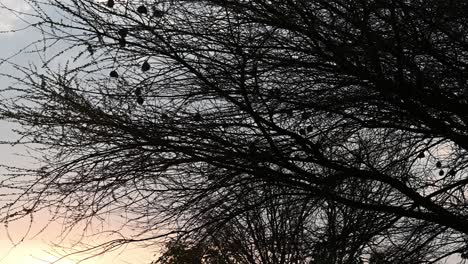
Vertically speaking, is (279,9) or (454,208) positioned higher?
(279,9)

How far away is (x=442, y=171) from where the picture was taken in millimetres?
6848

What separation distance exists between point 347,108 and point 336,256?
4.90 feet

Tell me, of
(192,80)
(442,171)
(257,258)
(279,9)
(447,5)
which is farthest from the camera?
(257,258)

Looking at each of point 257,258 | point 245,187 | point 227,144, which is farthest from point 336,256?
point 257,258

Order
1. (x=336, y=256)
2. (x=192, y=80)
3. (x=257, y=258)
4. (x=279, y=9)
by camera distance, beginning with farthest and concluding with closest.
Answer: (x=257, y=258) → (x=336, y=256) → (x=192, y=80) → (x=279, y=9)

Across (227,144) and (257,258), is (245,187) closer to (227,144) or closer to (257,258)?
(227,144)

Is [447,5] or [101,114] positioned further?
[101,114]

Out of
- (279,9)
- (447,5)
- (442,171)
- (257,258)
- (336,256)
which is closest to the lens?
(447,5)

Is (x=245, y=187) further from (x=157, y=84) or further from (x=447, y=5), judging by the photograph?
(x=447, y=5)

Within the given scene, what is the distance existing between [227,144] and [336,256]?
178cm

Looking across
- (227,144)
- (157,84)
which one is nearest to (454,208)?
(227,144)

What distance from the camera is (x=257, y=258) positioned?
39.7 ft

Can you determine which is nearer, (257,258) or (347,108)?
(347,108)

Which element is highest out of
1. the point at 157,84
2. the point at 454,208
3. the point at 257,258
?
the point at 257,258
